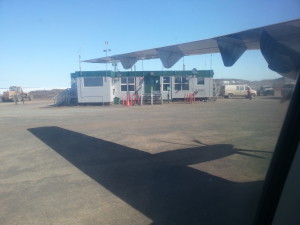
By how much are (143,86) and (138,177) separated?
22897 mm

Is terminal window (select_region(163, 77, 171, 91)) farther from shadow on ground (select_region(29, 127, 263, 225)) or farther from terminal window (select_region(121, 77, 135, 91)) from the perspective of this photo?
shadow on ground (select_region(29, 127, 263, 225))

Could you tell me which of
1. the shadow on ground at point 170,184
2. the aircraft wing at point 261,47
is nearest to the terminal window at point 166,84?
the shadow on ground at point 170,184

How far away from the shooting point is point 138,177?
5.63 meters

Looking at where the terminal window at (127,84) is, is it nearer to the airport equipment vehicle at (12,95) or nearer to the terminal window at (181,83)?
the terminal window at (181,83)

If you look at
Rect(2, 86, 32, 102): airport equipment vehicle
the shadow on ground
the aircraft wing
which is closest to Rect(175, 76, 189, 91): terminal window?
the shadow on ground

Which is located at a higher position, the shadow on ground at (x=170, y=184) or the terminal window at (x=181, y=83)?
the terminal window at (x=181, y=83)

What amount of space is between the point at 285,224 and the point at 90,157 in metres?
5.72

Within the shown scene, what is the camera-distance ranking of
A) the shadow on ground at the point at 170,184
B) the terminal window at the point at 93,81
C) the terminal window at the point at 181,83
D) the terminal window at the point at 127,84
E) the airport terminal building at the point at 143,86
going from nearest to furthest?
the shadow on ground at the point at 170,184
the terminal window at the point at 93,81
the airport terminal building at the point at 143,86
the terminal window at the point at 127,84
the terminal window at the point at 181,83

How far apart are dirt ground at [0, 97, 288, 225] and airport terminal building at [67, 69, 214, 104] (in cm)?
1672

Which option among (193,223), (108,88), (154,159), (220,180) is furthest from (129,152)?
(108,88)

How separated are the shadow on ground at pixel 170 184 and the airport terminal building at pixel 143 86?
18.2m

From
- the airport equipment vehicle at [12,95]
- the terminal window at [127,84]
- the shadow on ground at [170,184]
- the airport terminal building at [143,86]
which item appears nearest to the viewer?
the shadow on ground at [170,184]

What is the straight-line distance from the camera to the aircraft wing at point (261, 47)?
10.5 feet

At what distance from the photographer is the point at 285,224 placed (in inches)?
89.0
